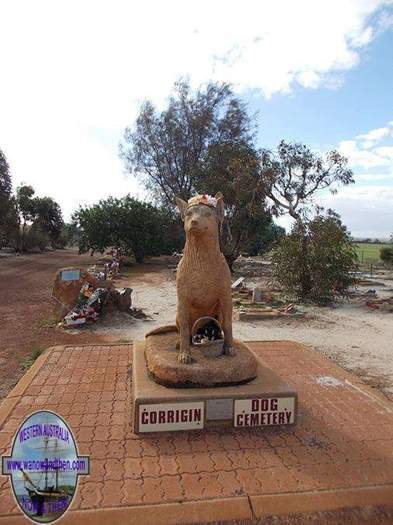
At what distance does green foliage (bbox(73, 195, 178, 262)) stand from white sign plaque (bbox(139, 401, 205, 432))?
76.1 ft

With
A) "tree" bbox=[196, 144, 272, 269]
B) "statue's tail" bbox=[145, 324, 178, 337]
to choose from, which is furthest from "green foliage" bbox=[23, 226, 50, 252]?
"statue's tail" bbox=[145, 324, 178, 337]

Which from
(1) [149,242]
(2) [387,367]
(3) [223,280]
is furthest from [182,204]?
(1) [149,242]

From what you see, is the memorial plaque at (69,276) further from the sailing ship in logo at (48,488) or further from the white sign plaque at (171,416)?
the sailing ship in logo at (48,488)

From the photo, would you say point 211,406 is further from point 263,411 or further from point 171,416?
point 263,411

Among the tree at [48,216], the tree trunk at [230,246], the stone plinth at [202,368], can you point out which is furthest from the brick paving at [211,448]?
the tree at [48,216]

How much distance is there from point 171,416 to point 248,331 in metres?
5.00

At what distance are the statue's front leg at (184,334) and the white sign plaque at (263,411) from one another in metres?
0.61

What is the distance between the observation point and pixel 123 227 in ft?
Answer: 85.8

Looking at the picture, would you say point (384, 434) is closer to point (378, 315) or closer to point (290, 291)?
point (378, 315)

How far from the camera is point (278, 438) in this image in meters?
3.60

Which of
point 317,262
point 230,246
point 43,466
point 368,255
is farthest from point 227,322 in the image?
point 368,255

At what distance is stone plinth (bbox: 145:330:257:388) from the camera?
3.72 m

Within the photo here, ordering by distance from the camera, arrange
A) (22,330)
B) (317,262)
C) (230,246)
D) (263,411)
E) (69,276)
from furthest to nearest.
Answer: (230,246) → (317,262) → (69,276) → (22,330) → (263,411)

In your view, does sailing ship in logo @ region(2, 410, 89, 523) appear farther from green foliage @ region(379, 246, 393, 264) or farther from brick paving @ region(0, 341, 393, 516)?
green foliage @ region(379, 246, 393, 264)
